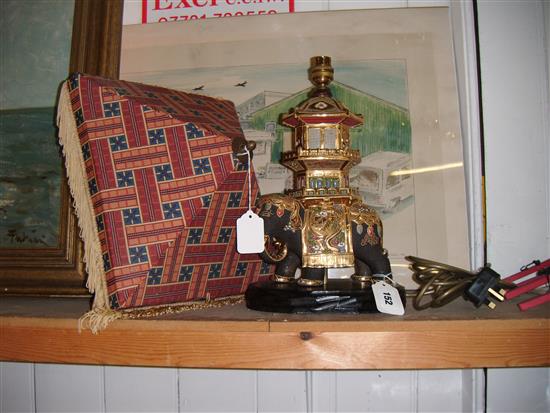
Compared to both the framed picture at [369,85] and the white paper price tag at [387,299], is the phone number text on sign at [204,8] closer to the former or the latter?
the framed picture at [369,85]

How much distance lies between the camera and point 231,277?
0.73m

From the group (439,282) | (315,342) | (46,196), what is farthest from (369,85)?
(46,196)

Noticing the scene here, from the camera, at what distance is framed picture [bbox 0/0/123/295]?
85cm

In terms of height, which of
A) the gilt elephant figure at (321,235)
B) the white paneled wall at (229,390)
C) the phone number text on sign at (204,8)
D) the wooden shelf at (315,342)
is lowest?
the white paneled wall at (229,390)

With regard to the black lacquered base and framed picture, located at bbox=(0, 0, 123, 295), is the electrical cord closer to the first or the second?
the black lacquered base

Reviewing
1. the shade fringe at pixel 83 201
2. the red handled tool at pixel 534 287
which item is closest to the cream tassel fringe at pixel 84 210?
the shade fringe at pixel 83 201

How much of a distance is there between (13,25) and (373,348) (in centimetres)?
93

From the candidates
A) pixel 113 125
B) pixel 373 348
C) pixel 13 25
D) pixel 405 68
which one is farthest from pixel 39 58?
pixel 373 348

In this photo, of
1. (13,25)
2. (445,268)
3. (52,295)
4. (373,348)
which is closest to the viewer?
(373,348)

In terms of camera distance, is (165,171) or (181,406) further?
(181,406)

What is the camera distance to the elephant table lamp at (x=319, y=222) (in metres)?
0.67

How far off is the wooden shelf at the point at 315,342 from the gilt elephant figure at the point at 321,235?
0.28 ft

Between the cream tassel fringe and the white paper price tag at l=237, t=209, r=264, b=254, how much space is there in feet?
0.63

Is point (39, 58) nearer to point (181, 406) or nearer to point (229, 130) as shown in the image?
point (229, 130)
